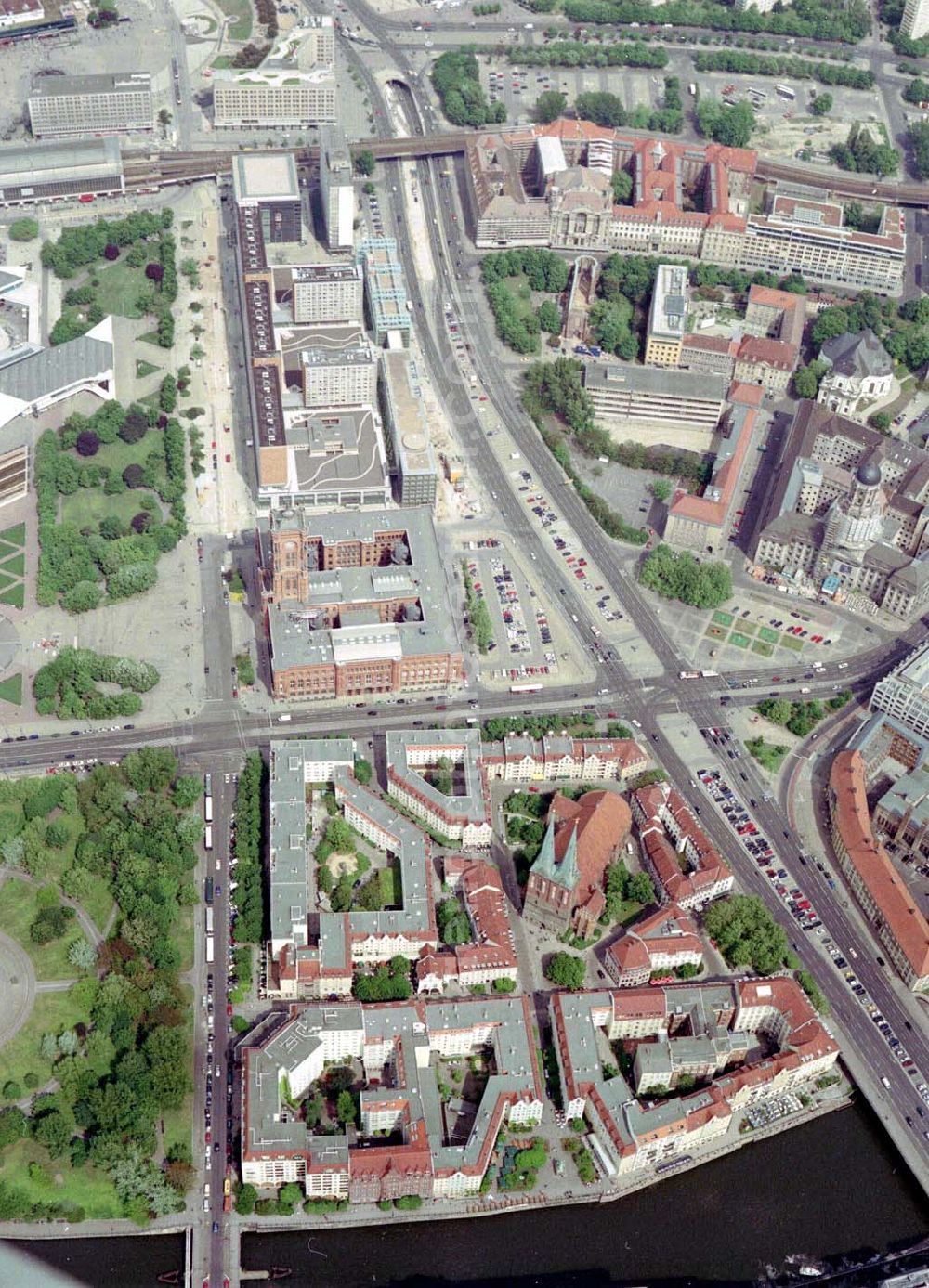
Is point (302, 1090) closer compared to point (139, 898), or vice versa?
point (302, 1090)

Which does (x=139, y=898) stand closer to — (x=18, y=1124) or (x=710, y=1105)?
(x=18, y=1124)

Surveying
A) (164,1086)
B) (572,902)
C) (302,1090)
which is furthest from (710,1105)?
(164,1086)

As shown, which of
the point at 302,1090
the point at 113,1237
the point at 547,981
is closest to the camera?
the point at 113,1237

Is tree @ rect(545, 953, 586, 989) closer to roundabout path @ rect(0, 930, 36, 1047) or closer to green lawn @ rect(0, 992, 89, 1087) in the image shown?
green lawn @ rect(0, 992, 89, 1087)

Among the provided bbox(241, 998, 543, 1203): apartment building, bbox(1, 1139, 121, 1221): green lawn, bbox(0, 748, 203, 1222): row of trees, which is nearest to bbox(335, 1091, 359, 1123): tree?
bbox(241, 998, 543, 1203): apartment building

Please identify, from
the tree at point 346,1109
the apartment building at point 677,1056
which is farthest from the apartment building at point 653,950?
the tree at point 346,1109

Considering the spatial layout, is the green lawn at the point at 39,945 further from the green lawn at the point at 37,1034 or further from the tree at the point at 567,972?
the tree at the point at 567,972
